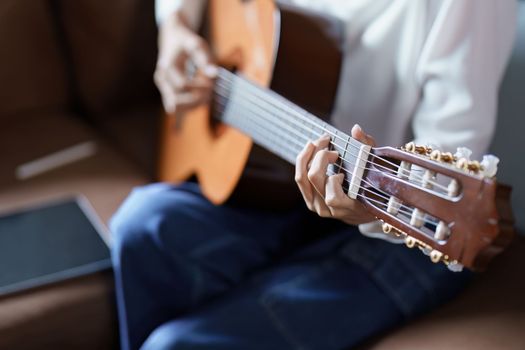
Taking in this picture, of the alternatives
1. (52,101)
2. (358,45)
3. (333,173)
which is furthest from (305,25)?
(52,101)

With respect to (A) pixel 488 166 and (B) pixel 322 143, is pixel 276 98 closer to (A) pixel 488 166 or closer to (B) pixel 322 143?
(B) pixel 322 143

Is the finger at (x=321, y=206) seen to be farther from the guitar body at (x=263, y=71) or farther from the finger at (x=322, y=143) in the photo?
the guitar body at (x=263, y=71)

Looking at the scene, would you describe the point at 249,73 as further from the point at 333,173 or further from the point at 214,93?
the point at 333,173

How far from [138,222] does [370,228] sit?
0.37m

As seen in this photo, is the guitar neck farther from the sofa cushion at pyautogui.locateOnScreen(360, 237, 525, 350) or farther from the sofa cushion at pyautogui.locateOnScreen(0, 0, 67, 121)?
the sofa cushion at pyautogui.locateOnScreen(0, 0, 67, 121)

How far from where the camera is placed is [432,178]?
585 millimetres

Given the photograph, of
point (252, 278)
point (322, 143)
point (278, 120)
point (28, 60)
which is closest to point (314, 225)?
point (252, 278)

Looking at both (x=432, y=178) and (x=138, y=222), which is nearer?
(x=432, y=178)

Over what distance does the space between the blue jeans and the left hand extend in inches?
7.6

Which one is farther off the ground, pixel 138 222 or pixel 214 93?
pixel 214 93

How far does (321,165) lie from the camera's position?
68cm

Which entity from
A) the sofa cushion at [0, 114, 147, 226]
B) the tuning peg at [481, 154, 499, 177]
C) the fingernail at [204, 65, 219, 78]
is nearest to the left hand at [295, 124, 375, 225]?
the tuning peg at [481, 154, 499, 177]

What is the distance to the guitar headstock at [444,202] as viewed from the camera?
545mm

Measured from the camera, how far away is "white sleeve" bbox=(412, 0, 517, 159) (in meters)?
0.80
